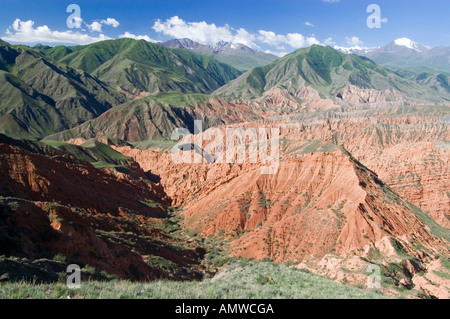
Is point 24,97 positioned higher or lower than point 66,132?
higher

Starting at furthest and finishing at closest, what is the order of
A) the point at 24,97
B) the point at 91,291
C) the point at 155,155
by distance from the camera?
the point at 24,97 < the point at 155,155 < the point at 91,291

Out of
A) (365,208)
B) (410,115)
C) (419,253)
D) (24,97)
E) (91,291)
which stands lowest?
(419,253)

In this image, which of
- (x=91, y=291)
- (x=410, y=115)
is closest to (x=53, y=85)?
(x=410, y=115)

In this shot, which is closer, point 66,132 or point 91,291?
point 91,291

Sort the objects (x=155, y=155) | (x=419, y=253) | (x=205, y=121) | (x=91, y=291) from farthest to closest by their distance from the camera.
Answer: (x=205, y=121), (x=155, y=155), (x=419, y=253), (x=91, y=291)

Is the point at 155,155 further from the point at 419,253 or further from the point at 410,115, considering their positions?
the point at 410,115

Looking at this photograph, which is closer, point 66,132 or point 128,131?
point 66,132

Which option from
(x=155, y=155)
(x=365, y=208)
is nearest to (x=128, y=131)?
(x=155, y=155)
